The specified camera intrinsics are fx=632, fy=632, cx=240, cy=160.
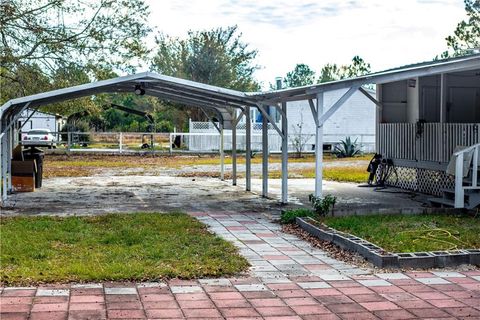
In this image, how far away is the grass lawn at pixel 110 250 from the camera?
608cm

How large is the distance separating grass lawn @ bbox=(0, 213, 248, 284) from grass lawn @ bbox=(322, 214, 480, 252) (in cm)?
187

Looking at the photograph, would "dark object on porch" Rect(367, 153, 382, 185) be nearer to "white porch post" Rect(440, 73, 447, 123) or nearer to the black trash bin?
"white porch post" Rect(440, 73, 447, 123)

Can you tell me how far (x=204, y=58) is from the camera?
3812 cm

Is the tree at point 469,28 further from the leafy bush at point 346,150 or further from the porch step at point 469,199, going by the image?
the porch step at point 469,199

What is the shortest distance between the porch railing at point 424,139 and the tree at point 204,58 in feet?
76.5

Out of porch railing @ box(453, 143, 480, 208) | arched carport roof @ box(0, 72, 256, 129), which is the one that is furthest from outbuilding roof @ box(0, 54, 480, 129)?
porch railing @ box(453, 143, 480, 208)

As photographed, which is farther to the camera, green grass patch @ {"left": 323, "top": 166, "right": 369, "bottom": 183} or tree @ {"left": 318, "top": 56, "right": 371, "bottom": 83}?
tree @ {"left": 318, "top": 56, "right": 371, "bottom": 83}

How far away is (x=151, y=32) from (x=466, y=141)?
36.6ft

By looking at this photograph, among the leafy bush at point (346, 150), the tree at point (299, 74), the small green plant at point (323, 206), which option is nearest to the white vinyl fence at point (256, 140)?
the leafy bush at point (346, 150)

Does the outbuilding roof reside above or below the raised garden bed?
above

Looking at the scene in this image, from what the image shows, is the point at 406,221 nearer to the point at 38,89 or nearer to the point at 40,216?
the point at 40,216

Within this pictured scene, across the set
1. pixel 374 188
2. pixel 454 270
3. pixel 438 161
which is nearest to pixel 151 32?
pixel 374 188

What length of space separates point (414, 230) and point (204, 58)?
30715 mm

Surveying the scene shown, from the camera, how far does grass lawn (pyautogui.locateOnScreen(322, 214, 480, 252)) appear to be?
7626 millimetres
